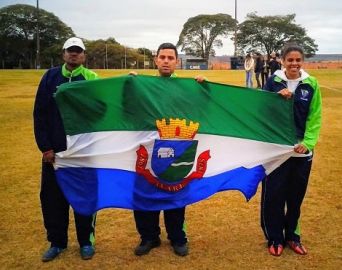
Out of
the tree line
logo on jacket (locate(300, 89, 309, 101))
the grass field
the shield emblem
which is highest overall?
the tree line

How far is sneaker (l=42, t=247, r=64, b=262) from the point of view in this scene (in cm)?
407

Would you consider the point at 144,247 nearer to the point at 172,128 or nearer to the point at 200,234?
the point at 200,234

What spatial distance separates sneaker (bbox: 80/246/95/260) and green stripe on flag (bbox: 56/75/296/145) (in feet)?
3.74

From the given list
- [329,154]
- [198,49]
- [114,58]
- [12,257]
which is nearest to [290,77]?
[12,257]

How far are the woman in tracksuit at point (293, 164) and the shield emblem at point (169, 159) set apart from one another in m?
0.89

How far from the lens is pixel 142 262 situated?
4.02m

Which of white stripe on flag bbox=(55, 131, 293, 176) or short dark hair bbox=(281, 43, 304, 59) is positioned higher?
short dark hair bbox=(281, 43, 304, 59)

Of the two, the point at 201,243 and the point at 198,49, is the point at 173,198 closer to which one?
the point at 201,243

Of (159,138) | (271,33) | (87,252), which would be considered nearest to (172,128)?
(159,138)

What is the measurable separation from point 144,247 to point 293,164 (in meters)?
1.65

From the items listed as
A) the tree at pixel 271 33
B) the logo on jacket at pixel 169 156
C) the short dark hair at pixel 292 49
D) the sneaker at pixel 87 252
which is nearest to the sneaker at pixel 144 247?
the sneaker at pixel 87 252

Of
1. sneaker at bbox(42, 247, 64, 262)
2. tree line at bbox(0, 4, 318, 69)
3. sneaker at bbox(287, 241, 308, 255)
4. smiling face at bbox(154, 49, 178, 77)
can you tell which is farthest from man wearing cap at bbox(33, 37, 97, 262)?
tree line at bbox(0, 4, 318, 69)

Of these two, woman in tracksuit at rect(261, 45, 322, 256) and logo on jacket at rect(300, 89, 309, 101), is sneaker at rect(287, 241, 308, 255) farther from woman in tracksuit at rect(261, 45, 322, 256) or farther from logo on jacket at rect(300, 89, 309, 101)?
logo on jacket at rect(300, 89, 309, 101)

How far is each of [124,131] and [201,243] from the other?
1.43 meters
